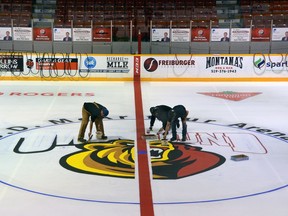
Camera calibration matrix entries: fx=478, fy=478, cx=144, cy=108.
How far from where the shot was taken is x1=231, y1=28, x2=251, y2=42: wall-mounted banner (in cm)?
1989

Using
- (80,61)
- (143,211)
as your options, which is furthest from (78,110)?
(143,211)

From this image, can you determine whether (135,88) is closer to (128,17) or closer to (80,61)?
(80,61)

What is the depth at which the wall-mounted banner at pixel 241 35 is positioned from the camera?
1989cm

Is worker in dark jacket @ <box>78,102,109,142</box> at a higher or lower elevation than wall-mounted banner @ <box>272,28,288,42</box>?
lower

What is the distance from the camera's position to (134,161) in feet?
29.1

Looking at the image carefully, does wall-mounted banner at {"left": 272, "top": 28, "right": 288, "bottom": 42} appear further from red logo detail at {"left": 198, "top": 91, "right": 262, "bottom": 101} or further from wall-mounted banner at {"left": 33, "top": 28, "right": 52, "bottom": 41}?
wall-mounted banner at {"left": 33, "top": 28, "right": 52, "bottom": 41}

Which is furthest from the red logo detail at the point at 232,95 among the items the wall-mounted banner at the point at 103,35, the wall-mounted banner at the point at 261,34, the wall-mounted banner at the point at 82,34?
the wall-mounted banner at the point at 82,34

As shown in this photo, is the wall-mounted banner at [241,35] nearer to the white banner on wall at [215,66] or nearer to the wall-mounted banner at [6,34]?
the white banner on wall at [215,66]

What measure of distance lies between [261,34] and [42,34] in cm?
908

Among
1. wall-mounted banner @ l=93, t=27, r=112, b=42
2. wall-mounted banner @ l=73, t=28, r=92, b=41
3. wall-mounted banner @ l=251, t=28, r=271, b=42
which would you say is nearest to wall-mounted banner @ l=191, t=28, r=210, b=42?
wall-mounted banner @ l=251, t=28, r=271, b=42

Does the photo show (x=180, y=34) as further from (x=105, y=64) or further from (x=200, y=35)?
(x=105, y=64)

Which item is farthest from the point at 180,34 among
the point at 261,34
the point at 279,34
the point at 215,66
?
the point at 279,34

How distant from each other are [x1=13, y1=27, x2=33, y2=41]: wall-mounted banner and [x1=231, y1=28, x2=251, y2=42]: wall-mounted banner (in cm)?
836

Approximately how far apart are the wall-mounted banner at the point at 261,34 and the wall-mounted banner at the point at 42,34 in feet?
27.6
